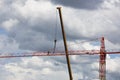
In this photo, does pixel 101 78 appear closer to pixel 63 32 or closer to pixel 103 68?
pixel 103 68

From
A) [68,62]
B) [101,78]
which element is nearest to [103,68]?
[101,78]

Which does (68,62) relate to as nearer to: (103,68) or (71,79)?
(71,79)

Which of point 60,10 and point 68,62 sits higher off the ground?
point 60,10

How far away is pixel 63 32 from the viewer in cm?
2634

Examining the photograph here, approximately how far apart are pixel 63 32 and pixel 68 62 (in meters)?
1.93

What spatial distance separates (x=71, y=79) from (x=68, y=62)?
108 cm

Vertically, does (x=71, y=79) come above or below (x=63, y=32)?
below

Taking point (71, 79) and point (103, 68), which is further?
point (103, 68)

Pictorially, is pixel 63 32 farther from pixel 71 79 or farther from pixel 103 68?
pixel 103 68

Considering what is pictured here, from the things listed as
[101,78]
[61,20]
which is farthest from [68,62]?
[101,78]

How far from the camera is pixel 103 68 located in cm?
19962

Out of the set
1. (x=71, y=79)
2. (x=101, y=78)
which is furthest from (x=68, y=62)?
(x=101, y=78)

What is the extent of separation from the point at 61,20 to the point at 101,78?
174344 mm

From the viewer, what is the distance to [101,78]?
651 feet
